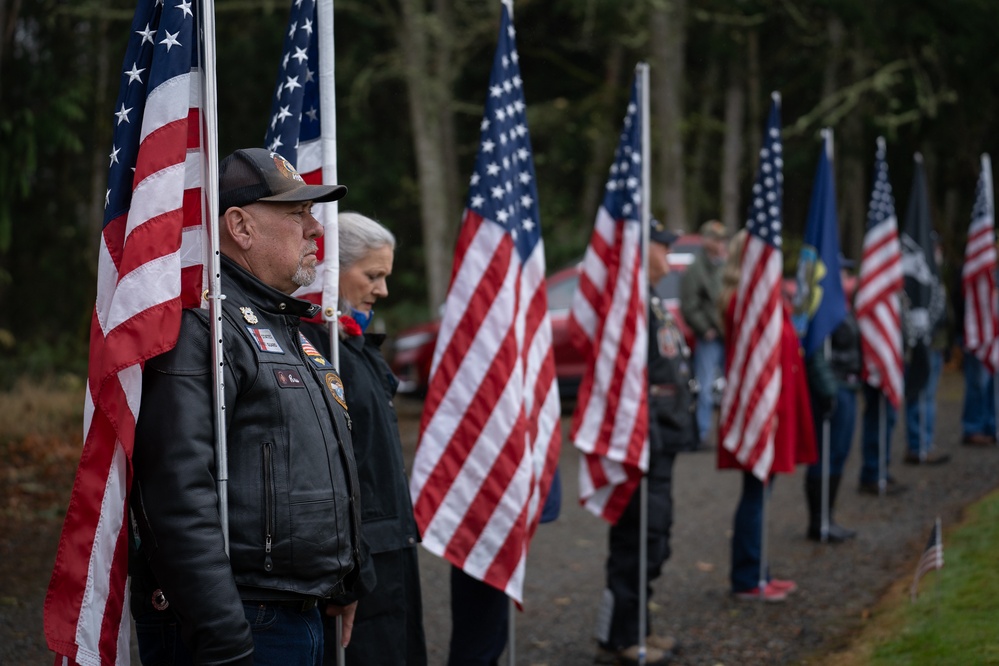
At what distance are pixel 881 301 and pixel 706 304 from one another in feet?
9.21

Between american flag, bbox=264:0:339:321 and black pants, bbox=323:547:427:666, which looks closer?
black pants, bbox=323:547:427:666

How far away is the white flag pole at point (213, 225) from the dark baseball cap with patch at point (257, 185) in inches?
2.7

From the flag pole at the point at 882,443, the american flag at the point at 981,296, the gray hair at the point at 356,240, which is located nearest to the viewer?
the gray hair at the point at 356,240

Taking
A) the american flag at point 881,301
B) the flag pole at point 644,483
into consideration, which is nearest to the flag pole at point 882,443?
the american flag at point 881,301

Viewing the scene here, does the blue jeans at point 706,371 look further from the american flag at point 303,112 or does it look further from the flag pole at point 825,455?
the american flag at point 303,112

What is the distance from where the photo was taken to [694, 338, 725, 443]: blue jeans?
12586 mm

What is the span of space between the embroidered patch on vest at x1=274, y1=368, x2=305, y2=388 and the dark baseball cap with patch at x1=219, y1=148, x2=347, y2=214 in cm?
47

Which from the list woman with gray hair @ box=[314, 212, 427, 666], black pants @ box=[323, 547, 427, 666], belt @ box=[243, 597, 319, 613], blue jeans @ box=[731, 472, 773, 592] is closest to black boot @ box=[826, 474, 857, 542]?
blue jeans @ box=[731, 472, 773, 592]

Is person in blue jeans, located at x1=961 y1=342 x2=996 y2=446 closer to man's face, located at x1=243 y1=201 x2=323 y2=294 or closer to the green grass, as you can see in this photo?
the green grass

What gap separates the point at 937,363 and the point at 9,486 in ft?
29.8

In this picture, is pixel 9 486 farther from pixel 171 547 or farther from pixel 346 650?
pixel 171 547

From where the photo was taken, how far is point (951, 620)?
591 cm

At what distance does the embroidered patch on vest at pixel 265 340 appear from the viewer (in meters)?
3.02

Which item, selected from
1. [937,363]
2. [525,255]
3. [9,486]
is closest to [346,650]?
[525,255]
